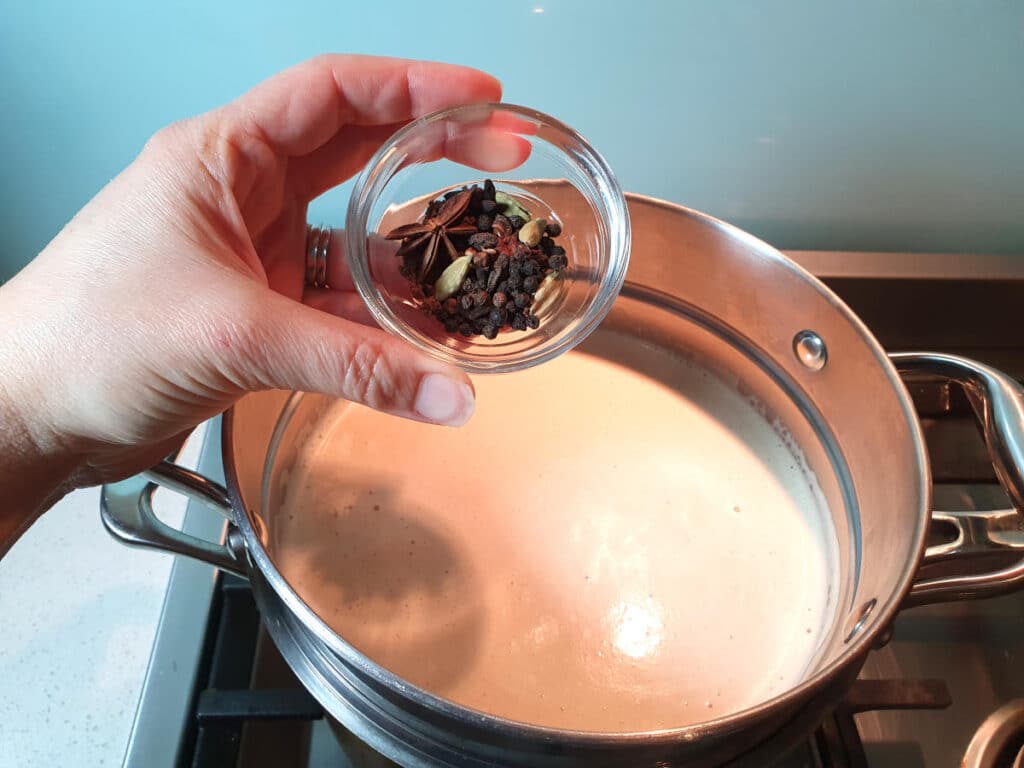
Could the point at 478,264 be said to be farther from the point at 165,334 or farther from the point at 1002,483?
the point at 1002,483

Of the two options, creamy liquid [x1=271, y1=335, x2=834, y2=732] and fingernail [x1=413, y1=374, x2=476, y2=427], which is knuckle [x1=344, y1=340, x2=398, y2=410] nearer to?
fingernail [x1=413, y1=374, x2=476, y2=427]

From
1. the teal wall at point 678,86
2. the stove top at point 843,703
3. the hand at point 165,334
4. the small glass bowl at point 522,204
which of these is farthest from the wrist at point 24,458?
the teal wall at point 678,86

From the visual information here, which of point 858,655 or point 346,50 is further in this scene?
point 346,50

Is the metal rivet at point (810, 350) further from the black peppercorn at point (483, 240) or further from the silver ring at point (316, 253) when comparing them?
the silver ring at point (316, 253)

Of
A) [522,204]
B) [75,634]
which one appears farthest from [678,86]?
[75,634]

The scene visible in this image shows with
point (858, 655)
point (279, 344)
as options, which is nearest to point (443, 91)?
point (279, 344)

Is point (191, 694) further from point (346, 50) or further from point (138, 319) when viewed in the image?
point (346, 50)
